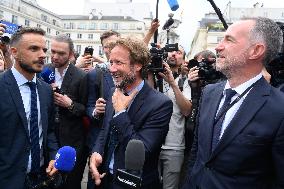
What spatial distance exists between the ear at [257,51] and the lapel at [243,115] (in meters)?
0.31

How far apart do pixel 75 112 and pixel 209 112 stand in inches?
82.1

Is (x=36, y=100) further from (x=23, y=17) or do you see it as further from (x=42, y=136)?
(x=23, y=17)

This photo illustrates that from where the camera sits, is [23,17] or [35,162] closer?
[35,162]

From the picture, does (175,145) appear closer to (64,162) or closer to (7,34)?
(64,162)

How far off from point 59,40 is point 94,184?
7.28ft

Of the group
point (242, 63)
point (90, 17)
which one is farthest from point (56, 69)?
point (90, 17)

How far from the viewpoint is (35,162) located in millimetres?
3250

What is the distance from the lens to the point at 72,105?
14.4 ft

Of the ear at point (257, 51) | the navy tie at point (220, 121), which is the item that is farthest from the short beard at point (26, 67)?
the ear at point (257, 51)

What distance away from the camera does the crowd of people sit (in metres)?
2.49

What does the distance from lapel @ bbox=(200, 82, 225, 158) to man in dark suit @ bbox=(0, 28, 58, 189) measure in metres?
1.29

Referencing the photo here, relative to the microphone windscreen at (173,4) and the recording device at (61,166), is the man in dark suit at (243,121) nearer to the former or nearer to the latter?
the recording device at (61,166)

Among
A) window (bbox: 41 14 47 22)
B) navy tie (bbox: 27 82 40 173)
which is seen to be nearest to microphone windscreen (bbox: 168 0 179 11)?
navy tie (bbox: 27 82 40 173)

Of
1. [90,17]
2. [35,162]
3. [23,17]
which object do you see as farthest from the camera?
[90,17]
